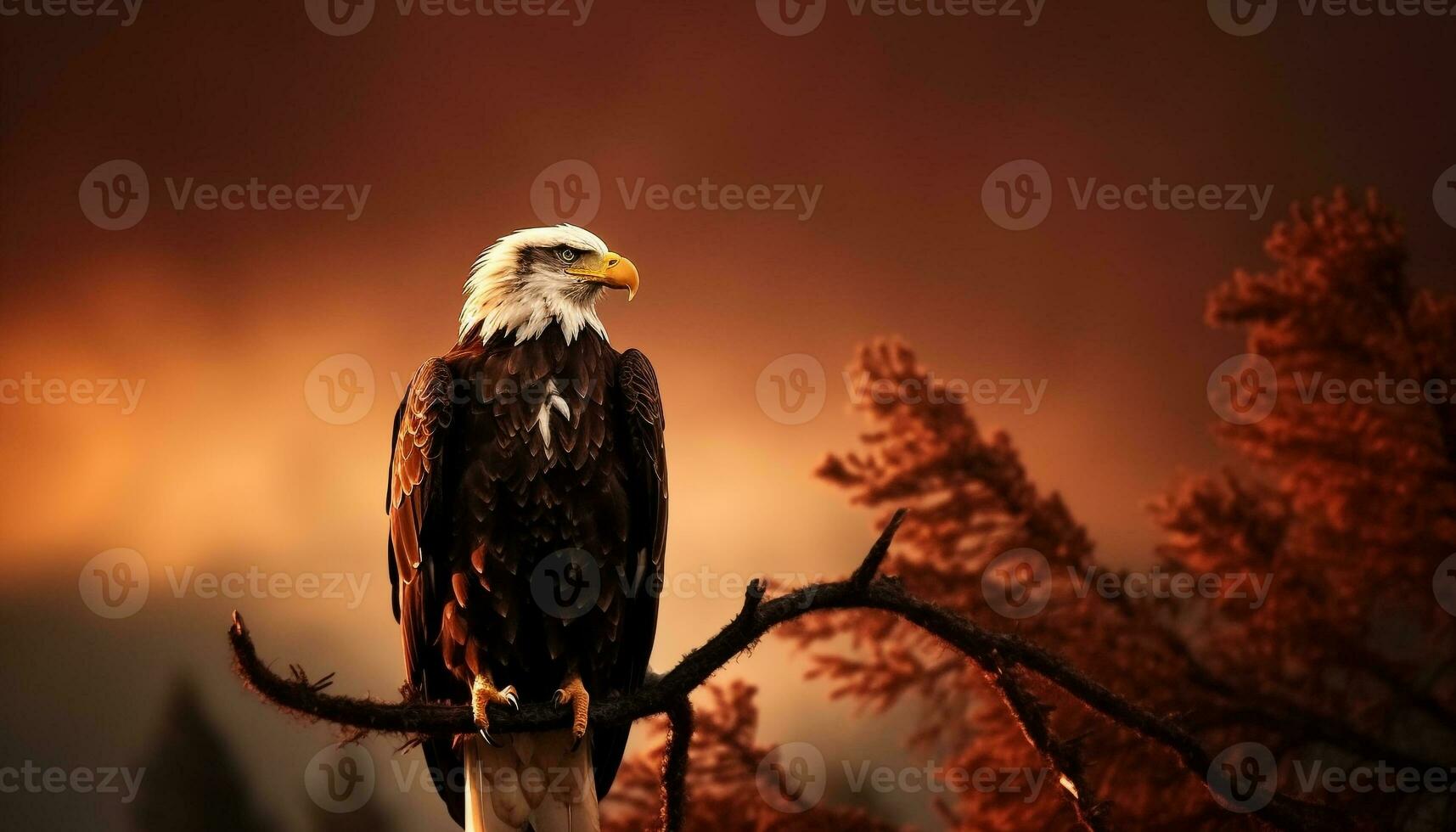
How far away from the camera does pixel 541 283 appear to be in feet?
10.7

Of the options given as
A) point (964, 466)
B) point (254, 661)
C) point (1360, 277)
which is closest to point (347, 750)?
point (964, 466)

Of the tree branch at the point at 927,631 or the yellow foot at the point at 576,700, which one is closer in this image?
the tree branch at the point at 927,631

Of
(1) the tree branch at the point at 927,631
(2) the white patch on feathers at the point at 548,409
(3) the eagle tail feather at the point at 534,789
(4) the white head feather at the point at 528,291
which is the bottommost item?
(3) the eagle tail feather at the point at 534,789

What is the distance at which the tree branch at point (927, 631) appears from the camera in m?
2.19

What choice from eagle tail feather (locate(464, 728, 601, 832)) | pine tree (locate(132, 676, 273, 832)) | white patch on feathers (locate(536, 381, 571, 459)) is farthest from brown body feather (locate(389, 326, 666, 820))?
pine tree (locate(132, 676, 273, 832))

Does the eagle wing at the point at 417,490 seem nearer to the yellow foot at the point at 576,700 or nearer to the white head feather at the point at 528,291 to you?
the white head feather at the point at 528,291

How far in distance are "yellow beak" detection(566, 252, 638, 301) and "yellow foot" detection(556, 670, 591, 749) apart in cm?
109

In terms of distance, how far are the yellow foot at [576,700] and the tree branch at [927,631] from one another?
0.36 m

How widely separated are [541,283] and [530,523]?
71 cm

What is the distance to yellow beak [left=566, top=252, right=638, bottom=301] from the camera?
3.28 meters

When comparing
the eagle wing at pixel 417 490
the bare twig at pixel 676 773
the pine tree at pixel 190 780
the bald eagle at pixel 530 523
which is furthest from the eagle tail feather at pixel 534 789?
the pine tree at pixel 190 780

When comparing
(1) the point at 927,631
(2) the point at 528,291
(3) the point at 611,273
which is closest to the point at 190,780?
(2) the point at 528,291

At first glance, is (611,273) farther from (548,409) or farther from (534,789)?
(534,789)

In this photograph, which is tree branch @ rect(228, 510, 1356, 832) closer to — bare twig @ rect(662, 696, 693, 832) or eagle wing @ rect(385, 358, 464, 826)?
bare twig @ rect(662, 696, 693, 832)
